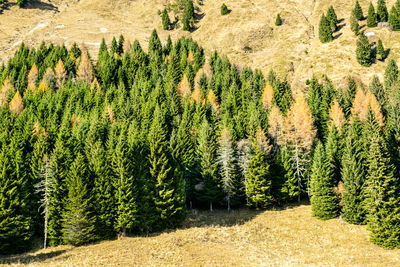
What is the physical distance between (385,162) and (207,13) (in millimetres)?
147625

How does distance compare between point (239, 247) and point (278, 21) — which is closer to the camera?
point (239, 247)

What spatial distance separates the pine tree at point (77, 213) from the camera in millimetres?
32125

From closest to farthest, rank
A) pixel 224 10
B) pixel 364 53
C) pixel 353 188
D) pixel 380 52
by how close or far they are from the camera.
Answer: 1. pixel 353 188
2. pixel 364 53
3. pixel 380 52
4. pixel 224 10

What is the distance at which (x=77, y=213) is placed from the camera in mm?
31969

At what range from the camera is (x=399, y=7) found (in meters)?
116

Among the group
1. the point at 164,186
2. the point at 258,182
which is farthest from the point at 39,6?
the point at 258,182

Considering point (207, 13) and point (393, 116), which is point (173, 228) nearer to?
point (393, 116)

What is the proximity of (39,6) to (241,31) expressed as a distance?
138 m

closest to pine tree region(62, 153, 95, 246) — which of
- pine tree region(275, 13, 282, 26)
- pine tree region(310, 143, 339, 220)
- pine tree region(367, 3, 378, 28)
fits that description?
pine tree region(310, 143, 339, 220)

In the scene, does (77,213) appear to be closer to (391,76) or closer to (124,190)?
(124,190)

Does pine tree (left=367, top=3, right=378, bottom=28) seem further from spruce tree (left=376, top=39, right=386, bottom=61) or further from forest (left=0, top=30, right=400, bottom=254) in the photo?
forest (left=0, top=30, right=400, bottom=254)

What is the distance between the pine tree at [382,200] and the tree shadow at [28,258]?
3867 centimetres

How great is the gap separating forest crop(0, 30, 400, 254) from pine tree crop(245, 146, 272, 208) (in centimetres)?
24

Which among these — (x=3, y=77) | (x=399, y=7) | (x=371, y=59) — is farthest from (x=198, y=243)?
(x=399, y=7)
